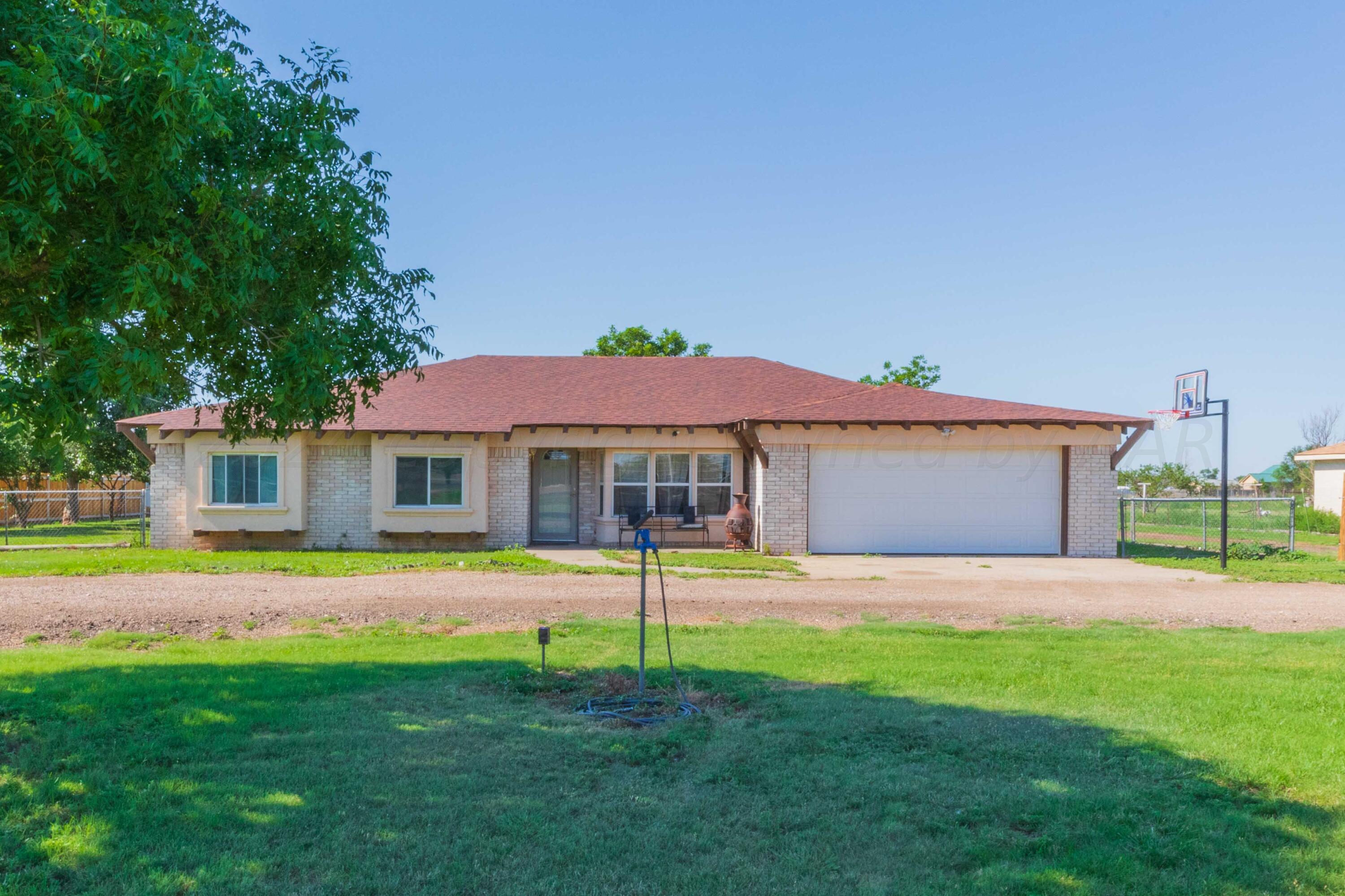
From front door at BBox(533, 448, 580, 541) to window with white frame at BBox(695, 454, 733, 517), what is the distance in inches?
119

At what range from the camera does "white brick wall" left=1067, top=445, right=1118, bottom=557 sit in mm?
19375

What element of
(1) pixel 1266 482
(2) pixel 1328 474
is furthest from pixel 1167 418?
(1) pixel 1266 482

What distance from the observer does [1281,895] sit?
12.3 ft

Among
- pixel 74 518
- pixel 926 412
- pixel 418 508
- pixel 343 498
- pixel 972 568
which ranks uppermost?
pixel 926 412

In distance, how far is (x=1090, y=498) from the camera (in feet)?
63.7

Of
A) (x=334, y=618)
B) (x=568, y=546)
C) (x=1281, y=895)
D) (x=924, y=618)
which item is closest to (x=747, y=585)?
(x=924, y=618)

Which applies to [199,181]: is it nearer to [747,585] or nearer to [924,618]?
[924,618]

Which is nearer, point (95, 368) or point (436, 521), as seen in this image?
point (95, 368)

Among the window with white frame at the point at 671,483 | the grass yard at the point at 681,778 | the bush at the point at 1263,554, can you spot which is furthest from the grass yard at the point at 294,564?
the bush at the point at 1263,554

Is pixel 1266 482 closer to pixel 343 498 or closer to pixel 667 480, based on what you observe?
pixel 667 480

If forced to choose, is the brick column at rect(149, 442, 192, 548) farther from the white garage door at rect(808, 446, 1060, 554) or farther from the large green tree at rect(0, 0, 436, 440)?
the large green tree at rect(0, 0, 436, 440)

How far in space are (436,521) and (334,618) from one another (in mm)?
9497

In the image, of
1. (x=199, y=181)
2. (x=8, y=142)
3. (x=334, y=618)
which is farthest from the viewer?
(x=334, y=618)

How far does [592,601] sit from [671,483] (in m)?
9.32
